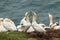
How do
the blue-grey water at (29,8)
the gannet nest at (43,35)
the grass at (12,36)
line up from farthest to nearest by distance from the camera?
1. the blue-grey water at (29,8)
2. the gannet nest at (43,35)
3. the grass at (12,36)

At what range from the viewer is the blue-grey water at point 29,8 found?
3250 cm

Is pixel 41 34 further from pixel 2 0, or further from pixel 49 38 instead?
pixel 2 0

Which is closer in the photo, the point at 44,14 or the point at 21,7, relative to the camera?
the point at 44,14

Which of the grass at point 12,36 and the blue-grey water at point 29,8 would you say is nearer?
the grass at point 12,36

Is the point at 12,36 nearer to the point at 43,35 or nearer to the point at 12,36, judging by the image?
the point at 12,36

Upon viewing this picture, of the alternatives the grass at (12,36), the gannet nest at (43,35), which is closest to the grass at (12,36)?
the grass at (12,36)

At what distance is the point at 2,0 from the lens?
1583 inches

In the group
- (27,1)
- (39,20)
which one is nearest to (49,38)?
(39,20)

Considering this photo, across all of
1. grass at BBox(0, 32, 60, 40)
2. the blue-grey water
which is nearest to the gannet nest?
grass at BBox(0, 32, 60, 40)

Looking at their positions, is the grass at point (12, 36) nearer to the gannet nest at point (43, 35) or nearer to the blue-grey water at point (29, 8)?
the gannet nest at point (43, 35)

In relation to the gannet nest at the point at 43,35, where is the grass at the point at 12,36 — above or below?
above

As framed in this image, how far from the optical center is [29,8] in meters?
35.3

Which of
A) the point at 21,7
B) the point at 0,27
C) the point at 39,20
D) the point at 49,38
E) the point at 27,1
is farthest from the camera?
the point at 27,1

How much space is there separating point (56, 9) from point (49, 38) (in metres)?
18.7
